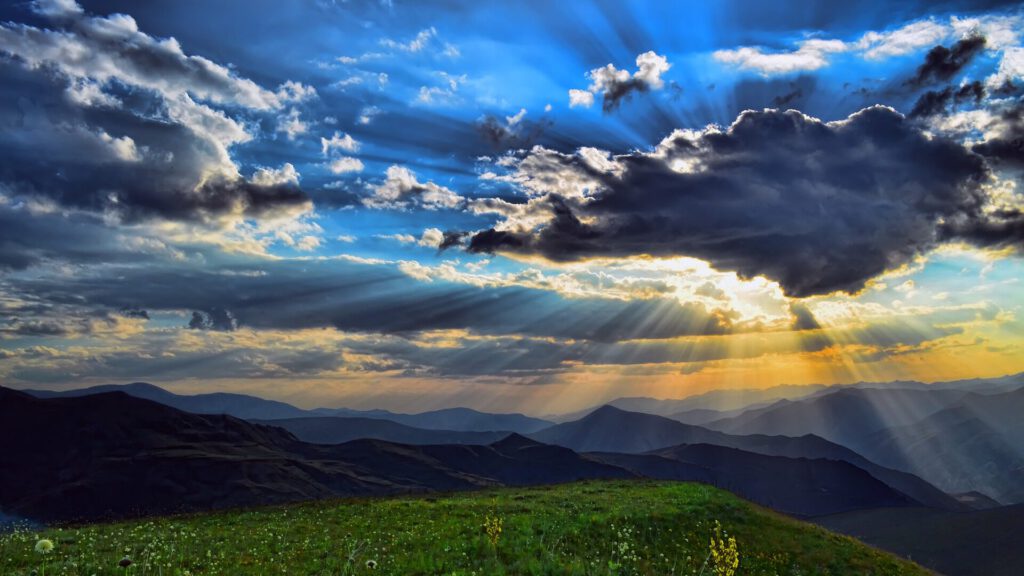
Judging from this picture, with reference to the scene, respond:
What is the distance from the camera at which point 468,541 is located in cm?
2680

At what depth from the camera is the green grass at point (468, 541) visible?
21.4 metres

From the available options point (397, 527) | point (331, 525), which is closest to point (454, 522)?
point (397, 527)

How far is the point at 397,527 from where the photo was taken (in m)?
31.0

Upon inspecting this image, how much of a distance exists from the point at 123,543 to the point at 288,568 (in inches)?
369

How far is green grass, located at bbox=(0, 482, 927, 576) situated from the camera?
2136cm

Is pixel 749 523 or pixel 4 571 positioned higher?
pixel 4 571

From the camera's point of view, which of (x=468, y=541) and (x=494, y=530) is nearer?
(x=494, y=530)

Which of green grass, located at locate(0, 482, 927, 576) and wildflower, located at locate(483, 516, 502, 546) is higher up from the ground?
wildflower, located at locate(483, 516, 502, 546)

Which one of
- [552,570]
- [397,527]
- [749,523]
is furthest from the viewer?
[749,523]

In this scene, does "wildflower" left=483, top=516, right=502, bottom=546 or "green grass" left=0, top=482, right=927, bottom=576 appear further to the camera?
"green grass" left=0, top=482, right=927, bottom=576

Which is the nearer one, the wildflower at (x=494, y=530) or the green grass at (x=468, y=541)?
the wildflower at (x=494, y=530)

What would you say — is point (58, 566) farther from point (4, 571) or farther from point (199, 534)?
point (199, 534)

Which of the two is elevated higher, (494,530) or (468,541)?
(494,530)

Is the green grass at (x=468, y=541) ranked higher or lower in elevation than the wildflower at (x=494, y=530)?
lower
